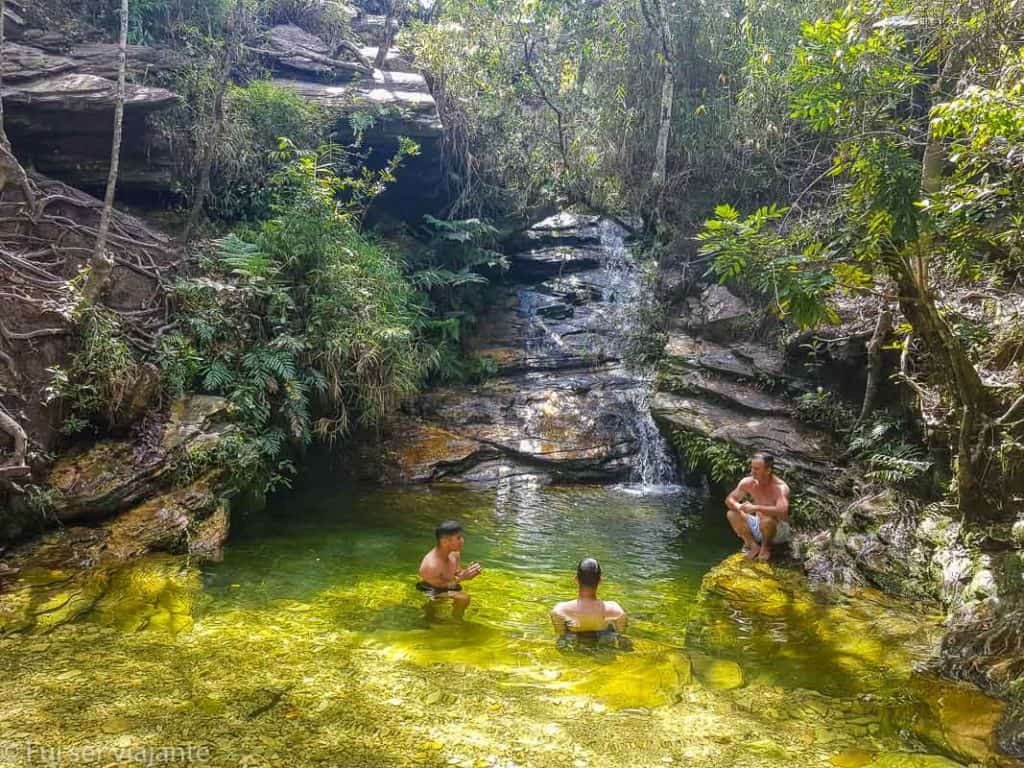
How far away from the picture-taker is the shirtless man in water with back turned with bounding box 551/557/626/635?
4.86 m

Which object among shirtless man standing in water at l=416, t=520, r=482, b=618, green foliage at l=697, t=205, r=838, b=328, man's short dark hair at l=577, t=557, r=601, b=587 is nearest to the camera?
green foliage at l=697, t=205, r=838, b=328

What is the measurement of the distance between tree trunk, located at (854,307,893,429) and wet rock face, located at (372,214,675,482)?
3.63m

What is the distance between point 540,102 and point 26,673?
576 inches

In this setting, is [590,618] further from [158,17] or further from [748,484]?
[158,17]

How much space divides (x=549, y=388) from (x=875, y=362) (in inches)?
220

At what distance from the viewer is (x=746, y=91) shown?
12258 millimetres

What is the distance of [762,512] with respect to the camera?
6.99 m

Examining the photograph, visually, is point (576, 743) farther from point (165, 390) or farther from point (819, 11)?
point (819, 11)

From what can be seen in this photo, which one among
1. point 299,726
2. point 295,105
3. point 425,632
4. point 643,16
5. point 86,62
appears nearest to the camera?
point 299,726

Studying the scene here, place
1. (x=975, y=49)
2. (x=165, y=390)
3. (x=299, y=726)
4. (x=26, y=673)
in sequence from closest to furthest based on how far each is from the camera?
(x=299, y=726) → (x=26, y=673) → (x=975, y=49) → (x=165, y=390)

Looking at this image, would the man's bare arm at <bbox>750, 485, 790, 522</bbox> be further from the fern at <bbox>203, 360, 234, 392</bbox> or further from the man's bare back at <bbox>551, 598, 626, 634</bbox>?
the fern at <bbox>203, 360, 234, 392</bbox>

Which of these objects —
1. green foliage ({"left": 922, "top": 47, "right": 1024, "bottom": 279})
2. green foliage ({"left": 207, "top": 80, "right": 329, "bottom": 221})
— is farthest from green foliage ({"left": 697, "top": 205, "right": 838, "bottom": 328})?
green foliage ({"left": 207, "top": 80, "right": 329, "bottom": 221})

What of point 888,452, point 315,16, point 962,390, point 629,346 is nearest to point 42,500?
point 962,390

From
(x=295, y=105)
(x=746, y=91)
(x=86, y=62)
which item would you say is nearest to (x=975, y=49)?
(x=746, y=91)
